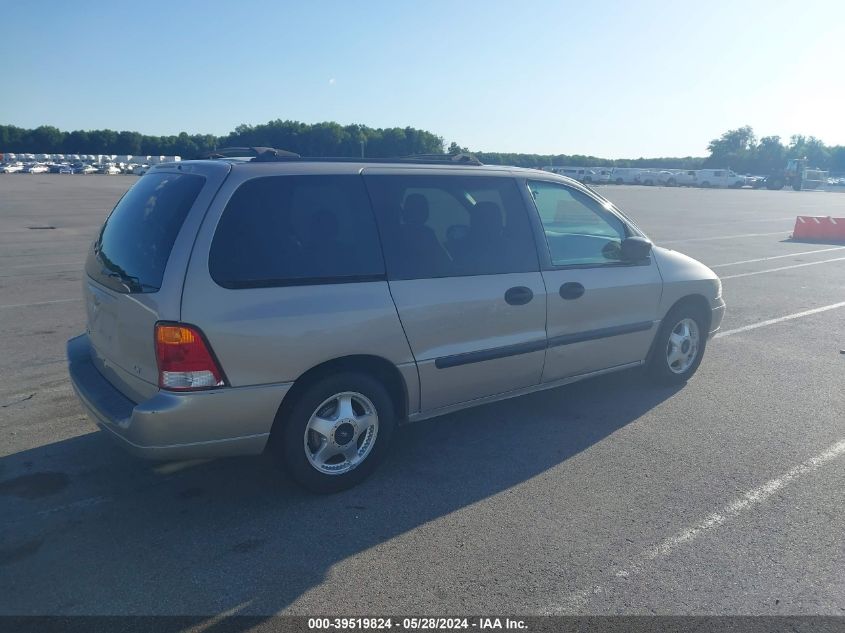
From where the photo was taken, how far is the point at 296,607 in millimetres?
3117

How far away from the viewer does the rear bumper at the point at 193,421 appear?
11.8 feet

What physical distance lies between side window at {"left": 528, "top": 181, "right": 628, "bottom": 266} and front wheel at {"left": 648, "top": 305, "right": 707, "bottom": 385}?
0.92 m

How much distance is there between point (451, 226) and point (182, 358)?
77.2 inches

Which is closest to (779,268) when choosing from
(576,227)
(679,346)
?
(679,346)

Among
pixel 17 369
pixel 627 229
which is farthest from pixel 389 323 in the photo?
pixel 17 369

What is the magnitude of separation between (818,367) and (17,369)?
24.3ft

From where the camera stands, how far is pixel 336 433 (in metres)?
4.11

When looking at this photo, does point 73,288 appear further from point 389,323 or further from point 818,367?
point 818,367

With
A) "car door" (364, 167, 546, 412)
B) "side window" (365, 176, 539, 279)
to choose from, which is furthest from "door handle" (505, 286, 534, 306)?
"side window" (365, 176, 539, 279)

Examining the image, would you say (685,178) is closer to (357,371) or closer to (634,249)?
(634,249)

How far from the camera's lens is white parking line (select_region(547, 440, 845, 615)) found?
319cm

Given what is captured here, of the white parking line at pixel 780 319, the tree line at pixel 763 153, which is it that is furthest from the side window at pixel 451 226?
the tree line at pixel 763 153

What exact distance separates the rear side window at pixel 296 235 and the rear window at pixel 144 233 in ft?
0.91

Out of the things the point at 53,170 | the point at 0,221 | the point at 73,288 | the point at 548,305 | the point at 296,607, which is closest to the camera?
the point at 296,607
